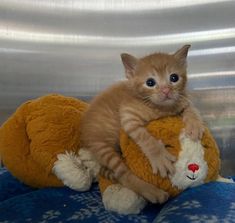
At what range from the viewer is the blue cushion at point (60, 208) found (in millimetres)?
938

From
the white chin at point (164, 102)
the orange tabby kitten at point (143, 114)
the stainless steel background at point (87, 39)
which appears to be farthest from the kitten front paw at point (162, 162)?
the stainless steel background at point (87, 39)

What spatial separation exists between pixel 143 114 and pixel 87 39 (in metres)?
0.79

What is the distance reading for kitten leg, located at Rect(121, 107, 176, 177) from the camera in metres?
0.92

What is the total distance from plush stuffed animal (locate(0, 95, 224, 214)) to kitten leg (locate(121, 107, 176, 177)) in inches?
0.7

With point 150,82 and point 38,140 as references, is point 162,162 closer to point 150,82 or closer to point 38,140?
point 150,82

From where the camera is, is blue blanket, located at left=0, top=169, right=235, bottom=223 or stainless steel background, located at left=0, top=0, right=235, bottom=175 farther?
stainless steel background, located at left=0, top=0, right=235, bottom=175

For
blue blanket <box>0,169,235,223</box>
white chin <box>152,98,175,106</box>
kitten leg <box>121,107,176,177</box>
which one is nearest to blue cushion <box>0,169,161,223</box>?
blue blanket <box>0,169,235,223</box>

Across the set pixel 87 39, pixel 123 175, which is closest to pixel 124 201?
pixel 123 175

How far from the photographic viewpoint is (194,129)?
3.16 feet

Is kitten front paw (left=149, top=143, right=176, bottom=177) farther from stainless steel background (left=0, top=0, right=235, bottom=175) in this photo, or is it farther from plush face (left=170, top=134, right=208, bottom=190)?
stainless steel background (left=0, top=0, right=235, bottom=175)

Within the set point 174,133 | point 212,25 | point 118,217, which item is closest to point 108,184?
point 118,217

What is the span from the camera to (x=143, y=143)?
37.2 inches

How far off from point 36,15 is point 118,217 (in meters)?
1.04

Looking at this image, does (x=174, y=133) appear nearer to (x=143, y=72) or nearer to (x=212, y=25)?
(x=143, y=72)
